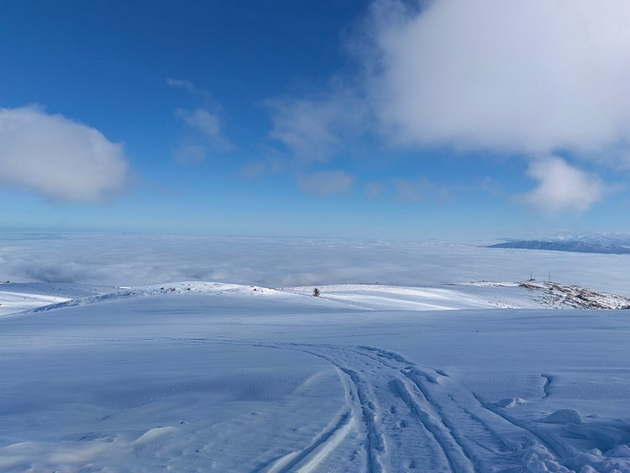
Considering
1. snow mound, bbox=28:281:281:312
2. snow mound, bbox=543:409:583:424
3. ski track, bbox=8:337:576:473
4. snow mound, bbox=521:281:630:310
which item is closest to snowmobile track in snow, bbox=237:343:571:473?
ski track, bbox=8:337:576:473

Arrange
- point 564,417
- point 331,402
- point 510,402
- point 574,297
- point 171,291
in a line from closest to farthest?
point 564,417
point 510,402
point 331,402
point 171,291
point 574,297

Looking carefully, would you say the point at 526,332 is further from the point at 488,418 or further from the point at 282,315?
the point at 282,315

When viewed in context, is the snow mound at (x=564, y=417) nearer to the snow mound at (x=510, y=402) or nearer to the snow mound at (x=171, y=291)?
the snow mound at (x=510, y=402)

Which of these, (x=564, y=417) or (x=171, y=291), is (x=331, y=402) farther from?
(x=171, y=291)

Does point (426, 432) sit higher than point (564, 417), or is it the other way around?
point (564, 417)

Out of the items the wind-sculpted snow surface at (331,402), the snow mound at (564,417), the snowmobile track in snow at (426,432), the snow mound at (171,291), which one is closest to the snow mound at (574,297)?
the snow mound at (171,291)

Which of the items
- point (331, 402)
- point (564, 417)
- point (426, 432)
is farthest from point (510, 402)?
point (331, 402)

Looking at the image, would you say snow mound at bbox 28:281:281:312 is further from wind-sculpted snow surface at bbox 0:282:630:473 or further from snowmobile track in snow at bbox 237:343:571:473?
snowmobile track in snow at bbox 237:343:571:473
